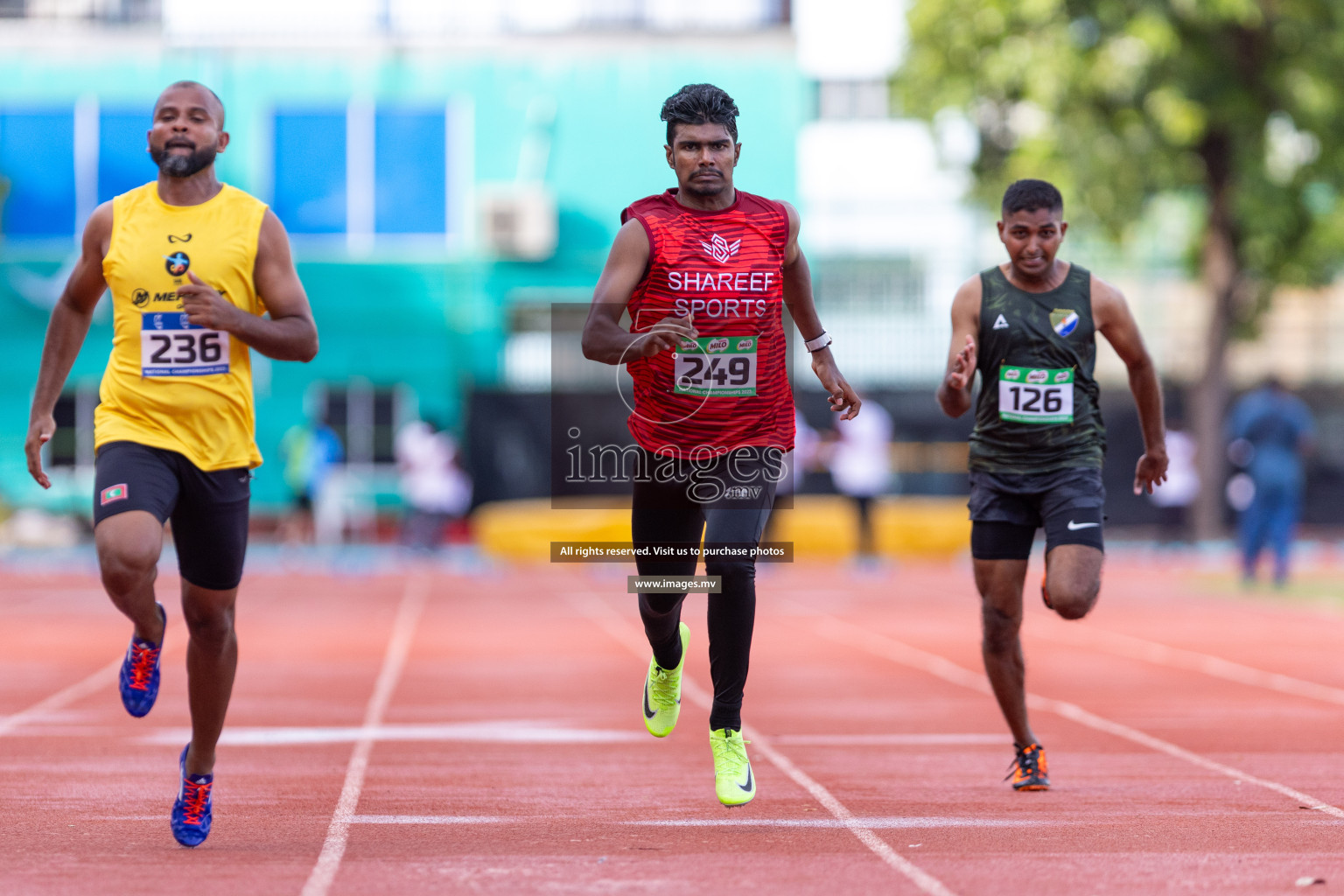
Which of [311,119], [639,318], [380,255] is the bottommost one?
[639,318]

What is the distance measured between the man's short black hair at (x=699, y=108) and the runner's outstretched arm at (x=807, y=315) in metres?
0.38

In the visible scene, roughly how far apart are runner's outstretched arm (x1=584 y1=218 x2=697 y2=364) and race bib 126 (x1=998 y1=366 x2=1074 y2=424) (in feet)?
5.12

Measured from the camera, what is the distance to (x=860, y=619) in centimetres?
1587

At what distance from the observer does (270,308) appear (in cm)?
577

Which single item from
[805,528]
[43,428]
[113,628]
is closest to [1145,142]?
[805,528]

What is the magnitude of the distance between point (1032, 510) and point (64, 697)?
562cm

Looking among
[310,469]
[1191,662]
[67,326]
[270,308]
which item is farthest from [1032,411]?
[310,469]

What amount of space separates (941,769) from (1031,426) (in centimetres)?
147

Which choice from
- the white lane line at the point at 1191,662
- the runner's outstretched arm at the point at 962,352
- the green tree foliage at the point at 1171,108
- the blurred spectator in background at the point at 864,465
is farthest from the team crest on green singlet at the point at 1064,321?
the green tree foliage at the point at 1171,108

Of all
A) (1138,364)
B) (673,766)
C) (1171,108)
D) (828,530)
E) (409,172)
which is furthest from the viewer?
(409,172)

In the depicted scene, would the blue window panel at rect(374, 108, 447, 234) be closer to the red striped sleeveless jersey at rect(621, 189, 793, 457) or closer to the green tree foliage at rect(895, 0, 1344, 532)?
the green tree foliage at rect(895, 0, 1344, 532)

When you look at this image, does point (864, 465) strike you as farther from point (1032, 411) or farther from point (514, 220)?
point (1032, 411)

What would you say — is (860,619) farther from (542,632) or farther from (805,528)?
(805,528)

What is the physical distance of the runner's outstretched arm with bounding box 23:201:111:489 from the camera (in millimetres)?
5762
